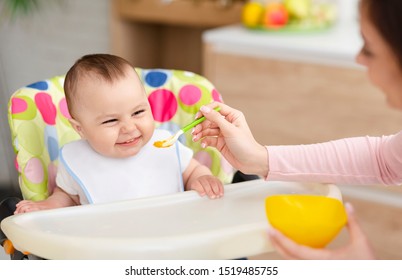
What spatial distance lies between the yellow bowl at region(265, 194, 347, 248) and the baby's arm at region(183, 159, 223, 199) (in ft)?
0.29

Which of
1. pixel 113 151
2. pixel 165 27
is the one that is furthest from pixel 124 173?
pixel 165 27

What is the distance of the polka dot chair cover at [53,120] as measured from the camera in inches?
29.3

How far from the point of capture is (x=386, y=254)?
4.66ft

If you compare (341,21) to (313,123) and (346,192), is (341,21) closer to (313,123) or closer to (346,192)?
(313,123)

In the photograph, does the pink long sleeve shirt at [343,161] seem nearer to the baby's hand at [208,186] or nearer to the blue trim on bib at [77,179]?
the baby's hand at [208,186]

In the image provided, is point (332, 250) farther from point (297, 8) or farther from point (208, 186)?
point (297, 8)

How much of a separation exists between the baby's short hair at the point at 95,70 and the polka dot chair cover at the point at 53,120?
0.50 ft

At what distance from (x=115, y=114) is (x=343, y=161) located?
251 mm

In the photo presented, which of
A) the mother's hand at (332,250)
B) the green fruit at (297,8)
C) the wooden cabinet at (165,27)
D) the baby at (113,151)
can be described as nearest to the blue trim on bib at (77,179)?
the baby at (113,151)

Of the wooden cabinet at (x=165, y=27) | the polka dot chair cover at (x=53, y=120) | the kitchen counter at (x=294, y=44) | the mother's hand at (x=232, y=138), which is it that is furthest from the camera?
the wooden cabinet at (x=165, y=27)

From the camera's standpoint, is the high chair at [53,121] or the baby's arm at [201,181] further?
the high chair at [53,121]

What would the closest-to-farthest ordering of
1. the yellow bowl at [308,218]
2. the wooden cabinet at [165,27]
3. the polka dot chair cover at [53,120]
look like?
1. the yellow bowl at [308,218]
2. the polka dot chair cover at [53,120]
3. the wooden cabinet at [165,27]

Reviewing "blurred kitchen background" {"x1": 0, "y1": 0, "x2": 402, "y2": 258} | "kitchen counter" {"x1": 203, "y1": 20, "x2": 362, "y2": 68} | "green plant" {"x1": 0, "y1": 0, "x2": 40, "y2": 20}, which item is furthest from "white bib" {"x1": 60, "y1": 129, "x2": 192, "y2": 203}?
"green plant" {"x1": 0, "y1": 0, "x2": 40, "y2": 20}

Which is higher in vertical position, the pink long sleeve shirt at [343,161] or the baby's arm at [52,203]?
the pink long sleeve shirt at [343,161]
